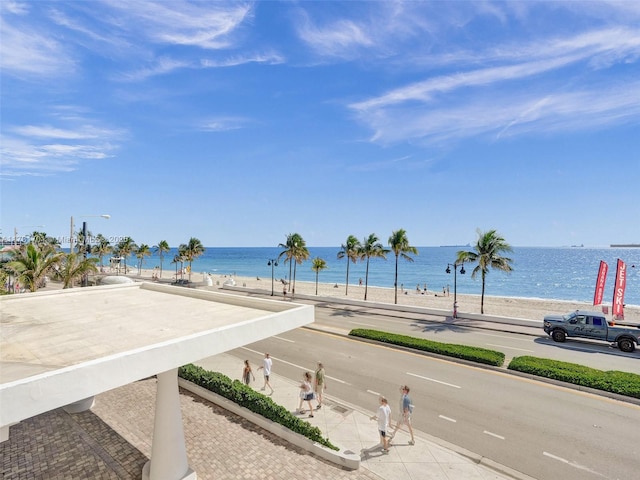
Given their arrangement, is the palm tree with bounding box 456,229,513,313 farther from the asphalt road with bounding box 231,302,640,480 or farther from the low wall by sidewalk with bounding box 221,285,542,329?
the asphalt road with bounding box 231,302,640,480

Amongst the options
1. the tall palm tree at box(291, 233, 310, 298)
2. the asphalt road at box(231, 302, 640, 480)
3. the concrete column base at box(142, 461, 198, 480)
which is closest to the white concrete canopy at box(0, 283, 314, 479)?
the concrete column base at box(142, 461, 198, 480)

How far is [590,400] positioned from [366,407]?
353 inches

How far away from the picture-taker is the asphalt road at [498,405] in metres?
10.1

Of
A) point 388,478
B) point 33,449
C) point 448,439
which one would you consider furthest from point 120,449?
point 448,439

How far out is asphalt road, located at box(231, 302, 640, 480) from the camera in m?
10.1

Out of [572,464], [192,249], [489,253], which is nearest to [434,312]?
[489,253]

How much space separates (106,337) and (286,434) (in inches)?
245

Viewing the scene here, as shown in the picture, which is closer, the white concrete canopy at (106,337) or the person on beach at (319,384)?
the white concrete canopy at (106,337)

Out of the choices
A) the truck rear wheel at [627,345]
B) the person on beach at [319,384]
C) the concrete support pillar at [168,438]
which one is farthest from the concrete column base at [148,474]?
the truck rear wheel at [627,345]

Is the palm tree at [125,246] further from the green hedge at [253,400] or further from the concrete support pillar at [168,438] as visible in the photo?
the concrete support pillar at [168,438]

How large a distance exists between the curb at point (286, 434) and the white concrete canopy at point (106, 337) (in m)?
3.50

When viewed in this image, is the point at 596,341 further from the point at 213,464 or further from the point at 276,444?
the point at 213,464

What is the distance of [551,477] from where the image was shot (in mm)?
9242

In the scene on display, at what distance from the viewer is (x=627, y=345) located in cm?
2066
